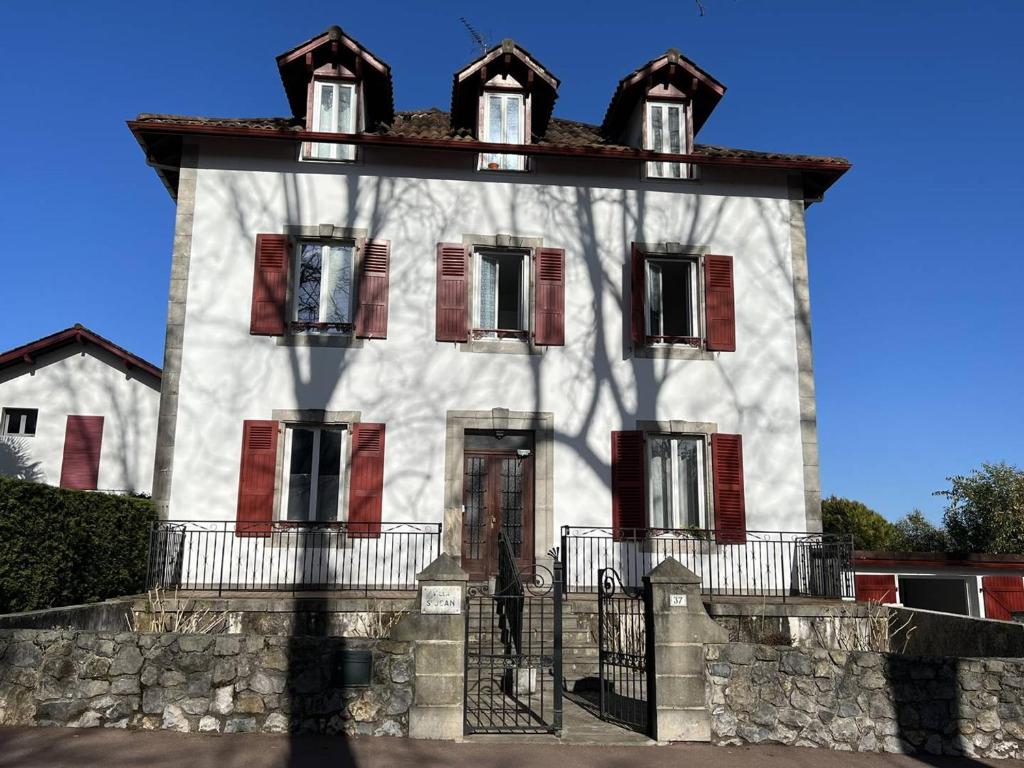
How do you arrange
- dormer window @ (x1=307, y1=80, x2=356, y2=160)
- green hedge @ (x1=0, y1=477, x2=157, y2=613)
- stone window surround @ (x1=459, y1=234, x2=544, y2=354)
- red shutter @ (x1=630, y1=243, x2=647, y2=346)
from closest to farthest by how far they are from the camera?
green hedge @ (x1=0, y1=477, x2=157, y2=613), stone window surround @ (x1=459, y1=234, x2=544, y2=354), red shutter @ (x1=630, y1=243, x2=647, y2=346), dormer window @ (x1=307, y1=80, x2=356, y2=160)

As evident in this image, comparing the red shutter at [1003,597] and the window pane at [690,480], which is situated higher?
the window pane at [690,480]

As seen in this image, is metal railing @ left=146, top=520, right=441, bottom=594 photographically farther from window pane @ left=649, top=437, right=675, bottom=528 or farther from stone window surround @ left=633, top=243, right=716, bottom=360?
stone window surround @ left=633, top=243, right=716, bottom=360

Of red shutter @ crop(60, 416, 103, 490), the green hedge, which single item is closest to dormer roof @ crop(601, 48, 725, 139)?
the green hedge

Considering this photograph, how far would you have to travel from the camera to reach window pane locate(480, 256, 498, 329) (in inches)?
516

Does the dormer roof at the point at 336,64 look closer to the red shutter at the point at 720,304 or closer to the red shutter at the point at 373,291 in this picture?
the red shutter at the point at 373,291

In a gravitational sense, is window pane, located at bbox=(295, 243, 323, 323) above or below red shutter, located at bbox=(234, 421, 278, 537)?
above

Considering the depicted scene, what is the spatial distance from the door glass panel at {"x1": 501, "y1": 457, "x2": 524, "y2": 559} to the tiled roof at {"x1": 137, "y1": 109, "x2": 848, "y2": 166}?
5.31 meters

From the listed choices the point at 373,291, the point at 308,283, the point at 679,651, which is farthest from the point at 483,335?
the point at 679,651

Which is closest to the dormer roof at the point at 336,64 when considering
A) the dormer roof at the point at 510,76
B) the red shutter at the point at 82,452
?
the dormer roof at the point at 510,76

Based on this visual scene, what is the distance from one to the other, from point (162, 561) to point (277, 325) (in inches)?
150

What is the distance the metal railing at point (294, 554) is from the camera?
38.0 ft

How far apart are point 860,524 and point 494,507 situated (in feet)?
97.1

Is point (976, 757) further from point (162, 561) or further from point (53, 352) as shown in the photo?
point (53, 352)

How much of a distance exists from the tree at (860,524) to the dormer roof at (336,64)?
2955cm
